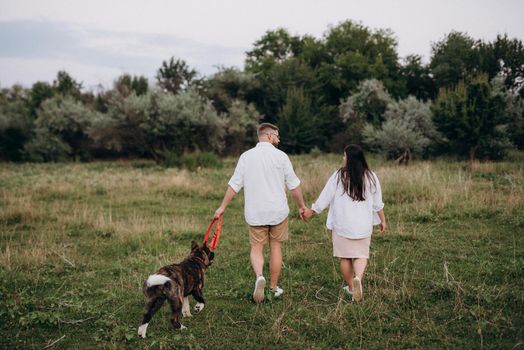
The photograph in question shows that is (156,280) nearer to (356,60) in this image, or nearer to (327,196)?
(327,196)

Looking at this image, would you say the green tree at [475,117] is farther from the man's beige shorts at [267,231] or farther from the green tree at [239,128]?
the man's beige shorts at [267,231]

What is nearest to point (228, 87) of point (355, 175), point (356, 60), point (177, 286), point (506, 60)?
point (356, 60)

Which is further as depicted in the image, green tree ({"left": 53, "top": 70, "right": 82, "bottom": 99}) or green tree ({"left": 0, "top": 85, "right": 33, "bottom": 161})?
green tree ({"left": 53, "top": 70, "right": 82, "bottom": 99})

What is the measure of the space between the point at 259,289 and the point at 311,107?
32.9m

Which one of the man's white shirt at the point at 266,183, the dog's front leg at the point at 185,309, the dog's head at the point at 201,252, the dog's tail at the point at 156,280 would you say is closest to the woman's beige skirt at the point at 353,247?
the man's white shirt at the point at 266,183

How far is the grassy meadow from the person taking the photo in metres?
4.91

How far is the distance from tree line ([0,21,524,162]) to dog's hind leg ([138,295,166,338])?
65.3 ft

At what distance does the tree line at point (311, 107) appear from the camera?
2485 centimetres

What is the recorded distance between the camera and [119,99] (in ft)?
96.0

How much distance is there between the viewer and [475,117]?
2247 centimetres

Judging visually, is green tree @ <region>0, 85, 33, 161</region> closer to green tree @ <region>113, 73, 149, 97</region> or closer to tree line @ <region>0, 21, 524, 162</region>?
tree line @ <region>0, 21, 524, 162</region>

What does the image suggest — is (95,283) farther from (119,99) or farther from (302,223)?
(119,99)

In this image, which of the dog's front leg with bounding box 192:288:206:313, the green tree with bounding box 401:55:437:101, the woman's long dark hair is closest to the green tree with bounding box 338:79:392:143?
the green tree with bounding box 401:55:437:101

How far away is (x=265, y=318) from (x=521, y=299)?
3.09 metres
